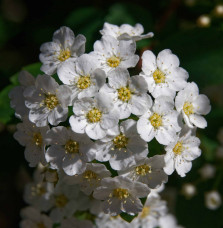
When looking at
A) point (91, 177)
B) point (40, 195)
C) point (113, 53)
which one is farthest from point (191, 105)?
point (40, 195)

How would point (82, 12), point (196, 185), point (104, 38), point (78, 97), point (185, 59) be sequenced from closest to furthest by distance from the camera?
point (78, 97) < point (104, 38) < point (185, 59) < point (82, 12) < point (196, 185)

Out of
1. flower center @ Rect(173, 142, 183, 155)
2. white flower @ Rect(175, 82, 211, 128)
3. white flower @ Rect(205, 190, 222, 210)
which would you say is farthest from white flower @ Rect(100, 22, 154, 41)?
white flower @ Rect(205, 190, 222, 210)

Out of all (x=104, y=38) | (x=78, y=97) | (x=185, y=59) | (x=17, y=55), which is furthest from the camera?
(x=17, y=55)

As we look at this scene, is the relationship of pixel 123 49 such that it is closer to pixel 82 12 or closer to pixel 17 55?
pixel 82 12

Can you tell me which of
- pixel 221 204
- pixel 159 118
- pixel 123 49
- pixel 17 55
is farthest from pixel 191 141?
pixel 17 55

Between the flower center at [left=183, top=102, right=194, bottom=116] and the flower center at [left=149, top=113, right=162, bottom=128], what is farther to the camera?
the flower center at [left=183, top=102, right=194, bottom=116]

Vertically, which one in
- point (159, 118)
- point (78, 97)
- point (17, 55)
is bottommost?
point (17, 55)

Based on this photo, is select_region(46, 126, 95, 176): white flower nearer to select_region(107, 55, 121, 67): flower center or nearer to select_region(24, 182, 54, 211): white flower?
select_region(107, 55, 121, 67): flower center

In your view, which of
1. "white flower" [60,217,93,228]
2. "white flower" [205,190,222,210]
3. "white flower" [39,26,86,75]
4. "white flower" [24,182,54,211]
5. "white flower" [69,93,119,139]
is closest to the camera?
"white flower" [69,93,119,139]
